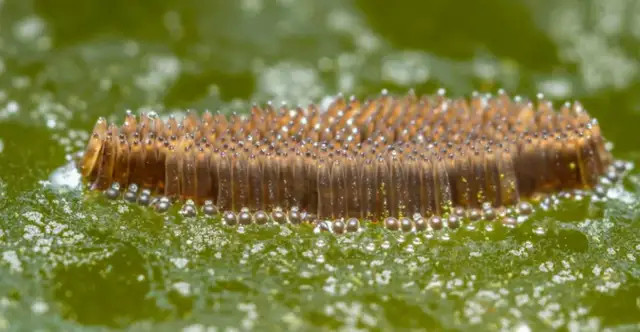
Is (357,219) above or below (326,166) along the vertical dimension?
below

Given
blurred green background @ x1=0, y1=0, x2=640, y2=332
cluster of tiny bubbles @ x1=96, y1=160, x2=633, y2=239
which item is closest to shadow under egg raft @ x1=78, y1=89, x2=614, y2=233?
cluster of tiny bubbles @ x1=96, y1=160, x2=633, y2=239

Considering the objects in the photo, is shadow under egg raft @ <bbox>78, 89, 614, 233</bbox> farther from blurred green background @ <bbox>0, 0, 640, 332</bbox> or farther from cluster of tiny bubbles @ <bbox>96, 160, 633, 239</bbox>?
blurred green background @ <bbox>0, 0, 640, 332</bbox>

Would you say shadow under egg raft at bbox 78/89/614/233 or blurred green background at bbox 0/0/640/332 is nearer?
blurred green background at bbox 0/0/640/332

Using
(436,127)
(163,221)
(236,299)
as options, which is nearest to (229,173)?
(163,221)

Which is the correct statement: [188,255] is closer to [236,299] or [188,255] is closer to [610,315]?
[236,299]

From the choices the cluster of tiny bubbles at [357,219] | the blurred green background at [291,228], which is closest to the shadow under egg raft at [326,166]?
the cluster of tiny bubbles at [357,219]
